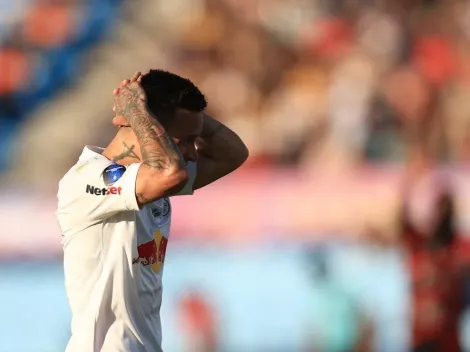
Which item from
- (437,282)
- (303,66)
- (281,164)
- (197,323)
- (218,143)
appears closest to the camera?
(218,143)

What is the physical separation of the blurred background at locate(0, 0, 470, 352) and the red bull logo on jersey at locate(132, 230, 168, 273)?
561cm

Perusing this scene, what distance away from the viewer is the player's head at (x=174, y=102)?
139 inches

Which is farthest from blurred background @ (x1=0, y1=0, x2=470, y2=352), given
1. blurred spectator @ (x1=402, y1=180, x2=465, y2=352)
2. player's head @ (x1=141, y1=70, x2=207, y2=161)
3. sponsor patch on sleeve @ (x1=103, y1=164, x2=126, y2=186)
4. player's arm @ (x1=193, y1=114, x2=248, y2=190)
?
sponsor patch on sleeve @ (x1=103, y1=164, x2=126, y2=186)

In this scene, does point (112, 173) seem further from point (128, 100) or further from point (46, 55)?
point (46, 55)

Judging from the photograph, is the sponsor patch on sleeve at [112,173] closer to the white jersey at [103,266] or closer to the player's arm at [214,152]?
the white jersey at [103,266]

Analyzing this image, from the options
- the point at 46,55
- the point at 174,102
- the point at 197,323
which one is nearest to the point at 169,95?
the point at 174,102

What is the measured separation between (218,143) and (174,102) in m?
0.79

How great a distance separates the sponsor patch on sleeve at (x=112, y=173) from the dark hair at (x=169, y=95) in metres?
0.25

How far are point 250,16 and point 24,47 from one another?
2.51m

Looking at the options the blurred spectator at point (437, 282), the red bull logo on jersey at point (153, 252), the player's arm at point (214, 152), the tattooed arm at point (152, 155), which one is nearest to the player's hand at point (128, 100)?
the tattooed arm at point (152, 155)

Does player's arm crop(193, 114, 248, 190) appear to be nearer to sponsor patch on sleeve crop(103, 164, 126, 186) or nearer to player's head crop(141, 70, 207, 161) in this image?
player's head crop(141, 70, 207, 161)

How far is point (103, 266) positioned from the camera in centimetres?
350

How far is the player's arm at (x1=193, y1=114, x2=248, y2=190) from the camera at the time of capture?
14.1 feet

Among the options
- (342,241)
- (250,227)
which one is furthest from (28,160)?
(342,241)
